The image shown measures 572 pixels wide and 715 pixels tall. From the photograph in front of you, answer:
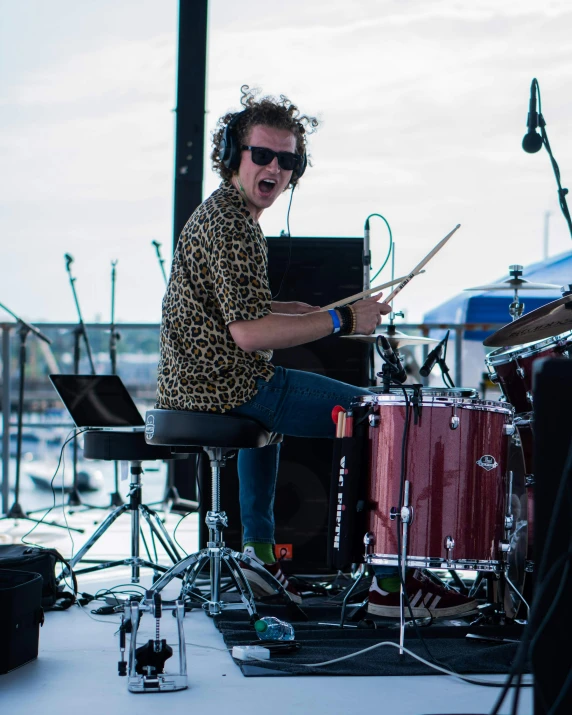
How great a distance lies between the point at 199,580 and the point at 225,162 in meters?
1.65

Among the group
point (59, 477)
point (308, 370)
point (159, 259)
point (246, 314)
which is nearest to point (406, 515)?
point (246, 314)

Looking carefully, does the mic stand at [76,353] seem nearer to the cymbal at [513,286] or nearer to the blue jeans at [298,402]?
the cymbal at [513,286]

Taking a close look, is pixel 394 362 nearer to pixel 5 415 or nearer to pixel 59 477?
pixel 5 415

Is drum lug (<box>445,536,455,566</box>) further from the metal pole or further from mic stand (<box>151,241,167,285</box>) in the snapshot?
the metal pole

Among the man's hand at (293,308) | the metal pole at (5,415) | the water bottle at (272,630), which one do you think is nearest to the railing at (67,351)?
the metal pole at (5,415)

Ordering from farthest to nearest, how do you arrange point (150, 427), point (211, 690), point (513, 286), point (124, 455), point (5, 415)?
point (5, 415), point (513, 286), point (124, 455), point (150, 427), point (211, 690)

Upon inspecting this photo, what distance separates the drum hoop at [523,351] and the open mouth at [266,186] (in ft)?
3.07

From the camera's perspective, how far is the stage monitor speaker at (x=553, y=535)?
48.1 inches

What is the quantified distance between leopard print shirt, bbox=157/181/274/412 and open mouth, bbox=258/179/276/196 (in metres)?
0.10

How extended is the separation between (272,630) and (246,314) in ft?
2.71

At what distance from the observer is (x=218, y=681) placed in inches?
80.7

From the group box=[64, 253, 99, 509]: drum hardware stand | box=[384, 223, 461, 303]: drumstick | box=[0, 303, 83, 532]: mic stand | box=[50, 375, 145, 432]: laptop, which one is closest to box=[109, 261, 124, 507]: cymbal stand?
box=[64, 253, 99, 509]: drum hardware stand

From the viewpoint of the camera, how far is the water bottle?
92.4 inches

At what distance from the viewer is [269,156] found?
9.01 ft
